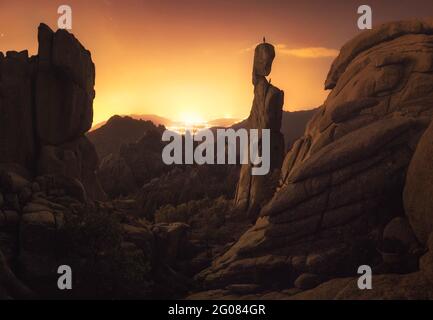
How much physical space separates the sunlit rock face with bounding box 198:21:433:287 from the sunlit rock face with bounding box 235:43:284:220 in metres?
20.3

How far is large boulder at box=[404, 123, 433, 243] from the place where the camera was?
116ft

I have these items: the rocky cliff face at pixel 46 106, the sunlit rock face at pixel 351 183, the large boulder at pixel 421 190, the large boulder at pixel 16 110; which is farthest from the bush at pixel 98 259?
the large boulder at pixel 421 190

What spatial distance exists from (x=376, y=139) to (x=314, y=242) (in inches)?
390

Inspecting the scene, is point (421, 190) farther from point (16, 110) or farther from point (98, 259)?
point (16, 110)

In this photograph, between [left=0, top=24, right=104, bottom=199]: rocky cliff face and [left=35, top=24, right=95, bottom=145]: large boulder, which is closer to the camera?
[left=0, top=24, right=104, bottom=199]: rocky cliff face

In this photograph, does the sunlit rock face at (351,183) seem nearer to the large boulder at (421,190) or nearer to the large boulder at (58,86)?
the large boulder at (421,190)

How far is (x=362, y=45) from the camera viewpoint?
51625 millimetres

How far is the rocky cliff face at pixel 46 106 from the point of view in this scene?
45.9m

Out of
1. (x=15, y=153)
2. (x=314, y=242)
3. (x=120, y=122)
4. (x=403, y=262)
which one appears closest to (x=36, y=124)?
(x=15, y=153)

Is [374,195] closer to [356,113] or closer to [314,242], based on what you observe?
[314,242]

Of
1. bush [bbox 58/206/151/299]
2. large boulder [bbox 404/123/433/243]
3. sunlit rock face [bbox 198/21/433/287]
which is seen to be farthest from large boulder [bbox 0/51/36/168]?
large boulder [bbox 404/123/433/243]

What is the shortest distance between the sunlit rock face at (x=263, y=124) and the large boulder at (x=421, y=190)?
1170 inches

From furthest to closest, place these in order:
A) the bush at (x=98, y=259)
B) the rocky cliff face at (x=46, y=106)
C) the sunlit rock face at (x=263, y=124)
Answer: the sunlit rock face at (x=263, y=124)
the rocky cliff face at (x=46, y=106)
the bush at (x=98, y=259)

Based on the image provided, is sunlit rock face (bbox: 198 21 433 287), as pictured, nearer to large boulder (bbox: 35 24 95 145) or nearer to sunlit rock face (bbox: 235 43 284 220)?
sunlit rock face (bbox: 235 43 284 220)
